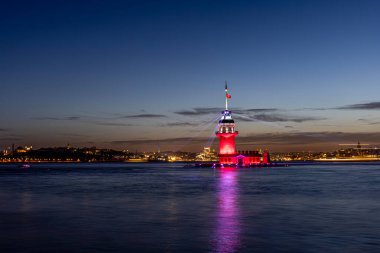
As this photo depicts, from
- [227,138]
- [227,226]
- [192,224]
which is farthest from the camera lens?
[227,138]

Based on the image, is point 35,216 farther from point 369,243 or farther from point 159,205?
point 369,243

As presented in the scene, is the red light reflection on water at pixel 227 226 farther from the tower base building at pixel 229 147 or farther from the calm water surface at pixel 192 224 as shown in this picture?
the tower base building at pixel 229 147

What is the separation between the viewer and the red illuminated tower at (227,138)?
12550 cm

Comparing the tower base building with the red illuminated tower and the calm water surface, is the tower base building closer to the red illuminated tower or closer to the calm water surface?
the red illuminated tower

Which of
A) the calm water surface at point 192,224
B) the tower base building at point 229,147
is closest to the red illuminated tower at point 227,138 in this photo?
the tower base building at point 229,147

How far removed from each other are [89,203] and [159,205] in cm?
550

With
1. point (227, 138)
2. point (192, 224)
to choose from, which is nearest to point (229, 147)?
point (227, 138)

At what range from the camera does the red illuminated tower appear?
126m

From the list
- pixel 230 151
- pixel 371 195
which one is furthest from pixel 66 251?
pixel 230 151

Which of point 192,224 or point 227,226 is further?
point 192,224

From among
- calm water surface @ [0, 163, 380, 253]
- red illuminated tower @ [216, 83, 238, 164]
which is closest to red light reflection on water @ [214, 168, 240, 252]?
calm water surface @ [0, 163, 380, 253]

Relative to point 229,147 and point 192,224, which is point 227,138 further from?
point 192,224

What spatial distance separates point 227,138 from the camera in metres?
126

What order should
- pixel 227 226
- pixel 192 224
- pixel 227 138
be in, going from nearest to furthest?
pixel 227 226 → pixel 192 224 → pixel 227 138
